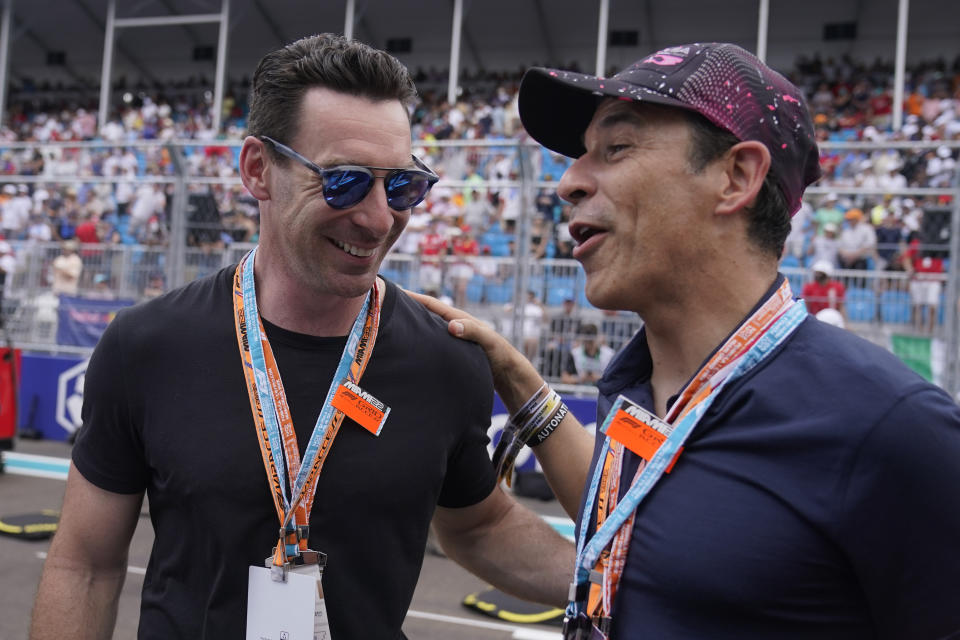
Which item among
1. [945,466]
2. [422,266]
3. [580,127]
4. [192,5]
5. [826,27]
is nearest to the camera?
[945,466]

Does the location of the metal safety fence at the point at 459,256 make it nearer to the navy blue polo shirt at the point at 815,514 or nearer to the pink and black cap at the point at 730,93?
the pink and black cap at the point at 730,93

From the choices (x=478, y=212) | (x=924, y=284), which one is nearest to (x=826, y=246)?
(x=924, y=284)

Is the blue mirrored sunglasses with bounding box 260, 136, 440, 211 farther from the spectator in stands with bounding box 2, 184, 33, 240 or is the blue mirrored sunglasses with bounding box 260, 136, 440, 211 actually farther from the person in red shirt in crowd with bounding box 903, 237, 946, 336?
the spectator in stands with bounding box 2, 184, 33, 240

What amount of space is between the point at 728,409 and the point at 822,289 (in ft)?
23.1

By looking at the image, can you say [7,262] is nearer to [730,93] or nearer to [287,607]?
[287,607]

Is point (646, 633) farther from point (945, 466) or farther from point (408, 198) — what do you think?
point (408, 198)

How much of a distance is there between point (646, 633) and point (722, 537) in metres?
0.22

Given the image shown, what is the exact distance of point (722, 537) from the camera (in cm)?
141

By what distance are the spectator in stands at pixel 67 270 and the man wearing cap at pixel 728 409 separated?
32.3 ft

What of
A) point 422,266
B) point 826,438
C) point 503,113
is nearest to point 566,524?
point 422,266

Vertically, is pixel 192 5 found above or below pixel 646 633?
above

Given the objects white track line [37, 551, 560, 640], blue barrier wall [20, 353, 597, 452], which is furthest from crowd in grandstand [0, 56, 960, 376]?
white track line [37, 551, 560, 640]

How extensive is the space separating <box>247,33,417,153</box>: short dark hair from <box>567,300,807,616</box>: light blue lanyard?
1.11 metres

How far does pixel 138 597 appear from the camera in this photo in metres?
5.44
